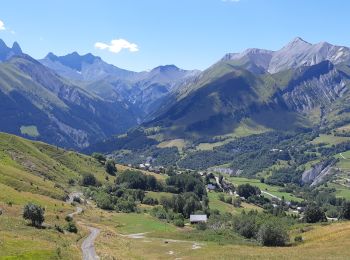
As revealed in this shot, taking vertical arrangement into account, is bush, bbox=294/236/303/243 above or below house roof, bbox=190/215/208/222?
below

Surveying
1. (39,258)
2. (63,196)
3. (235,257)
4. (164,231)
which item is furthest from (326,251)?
(63,196)

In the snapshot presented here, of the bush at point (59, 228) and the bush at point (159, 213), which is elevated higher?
the bush at point (59, 228)

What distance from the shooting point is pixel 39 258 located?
75312 mm

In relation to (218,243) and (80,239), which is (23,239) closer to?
(80,239)

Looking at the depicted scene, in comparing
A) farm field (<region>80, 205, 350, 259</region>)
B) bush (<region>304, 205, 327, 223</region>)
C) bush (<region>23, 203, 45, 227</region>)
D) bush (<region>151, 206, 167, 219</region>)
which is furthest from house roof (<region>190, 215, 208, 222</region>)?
bush (<region>23, 203, 45, 227</region>)

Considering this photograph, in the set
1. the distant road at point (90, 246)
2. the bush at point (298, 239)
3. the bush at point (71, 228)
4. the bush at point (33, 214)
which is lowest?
the bush at point (298, 239)

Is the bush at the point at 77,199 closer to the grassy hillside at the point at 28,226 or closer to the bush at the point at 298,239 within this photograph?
the grassy hillside at the point at 28,226

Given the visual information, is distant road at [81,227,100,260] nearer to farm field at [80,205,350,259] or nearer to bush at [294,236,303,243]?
farm field at [80,205,350,259]

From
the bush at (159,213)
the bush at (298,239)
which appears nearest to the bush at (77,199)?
the bush at (159,213)

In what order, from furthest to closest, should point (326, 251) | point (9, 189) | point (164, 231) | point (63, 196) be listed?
point (63, 196)
point (9, 189)
point (164, 231)
point (326, 251)

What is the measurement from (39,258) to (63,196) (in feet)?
374

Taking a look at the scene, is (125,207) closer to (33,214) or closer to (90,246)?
(33,214)

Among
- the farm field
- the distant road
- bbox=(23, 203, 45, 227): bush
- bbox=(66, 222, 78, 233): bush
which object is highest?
Result: bbox=(23, 203, 45, 227): bush

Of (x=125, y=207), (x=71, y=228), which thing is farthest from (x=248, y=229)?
(x=125, y=207)
